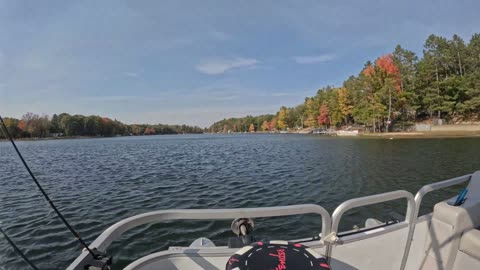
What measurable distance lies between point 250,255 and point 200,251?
0.65 m

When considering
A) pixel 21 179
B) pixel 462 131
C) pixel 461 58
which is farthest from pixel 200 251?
pixel 461 58

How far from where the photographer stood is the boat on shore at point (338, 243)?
6.87ft

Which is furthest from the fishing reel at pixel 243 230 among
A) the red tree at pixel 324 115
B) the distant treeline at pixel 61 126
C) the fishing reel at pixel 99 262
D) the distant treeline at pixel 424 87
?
the distant treeline at pixel 61 126

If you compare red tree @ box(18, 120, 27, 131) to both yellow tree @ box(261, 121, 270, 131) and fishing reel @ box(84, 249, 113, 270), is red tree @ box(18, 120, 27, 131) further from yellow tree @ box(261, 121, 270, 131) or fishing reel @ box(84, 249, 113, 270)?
fishing reel @ box(84, 249, 113, 270)

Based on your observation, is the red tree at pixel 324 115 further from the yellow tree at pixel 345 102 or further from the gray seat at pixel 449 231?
the gray seat at pixel 449 231

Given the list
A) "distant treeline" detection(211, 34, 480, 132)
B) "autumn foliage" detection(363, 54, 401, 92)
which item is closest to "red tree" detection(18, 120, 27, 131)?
"distant treeline" detection(211, 34, 480, 132)

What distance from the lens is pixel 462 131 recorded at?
166 ft

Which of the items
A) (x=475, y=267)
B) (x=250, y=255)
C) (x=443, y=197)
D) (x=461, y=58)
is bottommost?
(x=443, y=197)

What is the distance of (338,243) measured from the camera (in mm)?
2746

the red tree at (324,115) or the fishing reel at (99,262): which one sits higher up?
the red tree at (324,115)

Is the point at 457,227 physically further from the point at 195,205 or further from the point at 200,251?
the point at 195,205

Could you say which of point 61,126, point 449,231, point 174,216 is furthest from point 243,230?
point 61,126

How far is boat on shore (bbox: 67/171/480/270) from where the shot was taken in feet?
6.87

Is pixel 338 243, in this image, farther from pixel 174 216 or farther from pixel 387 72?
pixel 387 72
